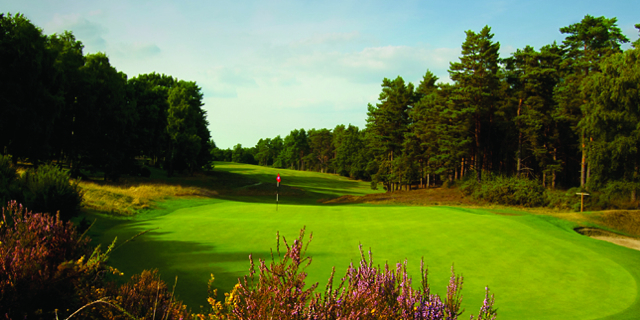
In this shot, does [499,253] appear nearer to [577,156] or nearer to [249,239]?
[249,239]

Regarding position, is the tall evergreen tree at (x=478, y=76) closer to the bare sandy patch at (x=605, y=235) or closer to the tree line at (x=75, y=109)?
the bare sandy patch at (x=605, y=235)

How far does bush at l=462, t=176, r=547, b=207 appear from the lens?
2423cm

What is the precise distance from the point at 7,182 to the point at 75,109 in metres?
20.5

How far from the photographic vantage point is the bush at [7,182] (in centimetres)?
948

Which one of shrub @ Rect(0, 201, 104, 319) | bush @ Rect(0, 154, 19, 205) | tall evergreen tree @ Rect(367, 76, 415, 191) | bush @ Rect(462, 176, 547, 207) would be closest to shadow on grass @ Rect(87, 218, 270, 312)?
shrub @ Rect(0, 201, 104, 319)

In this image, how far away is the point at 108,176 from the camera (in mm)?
32219

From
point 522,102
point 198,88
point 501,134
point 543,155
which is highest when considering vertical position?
point 198,88

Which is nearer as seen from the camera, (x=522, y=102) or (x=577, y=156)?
(x=522, y=102)

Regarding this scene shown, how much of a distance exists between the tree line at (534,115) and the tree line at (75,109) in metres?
25.2

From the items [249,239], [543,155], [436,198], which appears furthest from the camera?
[543,155]

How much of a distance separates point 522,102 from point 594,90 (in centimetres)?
723

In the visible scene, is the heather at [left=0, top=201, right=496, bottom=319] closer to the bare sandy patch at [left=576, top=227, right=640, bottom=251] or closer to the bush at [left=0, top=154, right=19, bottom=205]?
the bush at [left=0, top=154, right=19, bottom=205]

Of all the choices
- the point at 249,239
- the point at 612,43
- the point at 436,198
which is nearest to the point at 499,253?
the point at 249,239

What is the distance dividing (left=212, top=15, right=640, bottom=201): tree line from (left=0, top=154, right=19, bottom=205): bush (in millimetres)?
28463
